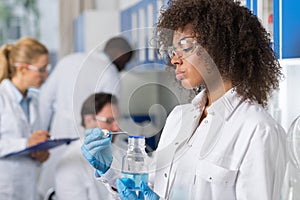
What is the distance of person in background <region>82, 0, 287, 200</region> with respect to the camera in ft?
4.69

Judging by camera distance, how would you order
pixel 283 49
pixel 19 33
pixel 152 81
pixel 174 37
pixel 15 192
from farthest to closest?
pixel 19 33 → pixel 15 192 → pixel 283 49 → pixel 152 81 → pixel 174 37

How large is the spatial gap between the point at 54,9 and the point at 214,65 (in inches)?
188

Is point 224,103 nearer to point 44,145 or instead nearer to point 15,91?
point 44,145

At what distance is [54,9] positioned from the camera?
6012mm

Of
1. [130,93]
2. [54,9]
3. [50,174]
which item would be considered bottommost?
[50,174]

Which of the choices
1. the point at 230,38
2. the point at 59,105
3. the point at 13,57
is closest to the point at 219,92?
the point at 230,38

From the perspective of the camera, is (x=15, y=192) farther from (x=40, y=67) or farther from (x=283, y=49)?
(x=283, y=49)

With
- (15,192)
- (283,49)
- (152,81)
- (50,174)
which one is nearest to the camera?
(152,81)

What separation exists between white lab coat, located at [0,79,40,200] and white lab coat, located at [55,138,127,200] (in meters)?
0.31

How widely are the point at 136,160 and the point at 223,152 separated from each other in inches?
8.8

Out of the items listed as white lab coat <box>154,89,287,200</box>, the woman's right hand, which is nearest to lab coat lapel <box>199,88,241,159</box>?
white lab coat <box>154,89,287,200</box>

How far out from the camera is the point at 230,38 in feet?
4.84

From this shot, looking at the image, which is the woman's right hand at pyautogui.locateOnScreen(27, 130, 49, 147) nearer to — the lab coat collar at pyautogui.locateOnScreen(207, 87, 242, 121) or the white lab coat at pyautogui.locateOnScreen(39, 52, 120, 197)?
the white lab coat at pyautogui.locateOnScreen(39, 52, 120, 197)

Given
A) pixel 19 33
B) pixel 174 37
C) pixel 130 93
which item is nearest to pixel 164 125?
pixel 130 93
